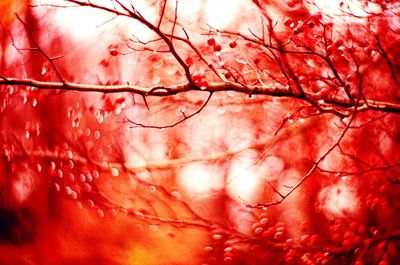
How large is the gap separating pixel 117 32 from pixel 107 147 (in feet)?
4.38

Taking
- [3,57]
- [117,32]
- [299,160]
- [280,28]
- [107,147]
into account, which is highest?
[3,57]

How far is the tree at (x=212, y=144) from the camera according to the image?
4.34 meters

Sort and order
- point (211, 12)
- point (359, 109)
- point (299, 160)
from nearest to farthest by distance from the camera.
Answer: point (359, 109)
point (211, 12)
point (299, 160)

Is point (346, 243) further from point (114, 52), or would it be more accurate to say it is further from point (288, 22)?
point (114, 52)

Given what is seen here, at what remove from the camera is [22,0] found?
4.95m

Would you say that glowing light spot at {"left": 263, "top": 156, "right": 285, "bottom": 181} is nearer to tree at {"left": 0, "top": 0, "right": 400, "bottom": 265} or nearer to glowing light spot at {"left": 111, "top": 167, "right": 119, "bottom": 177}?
tree at {"left": 0, "top": 0, "right": 400, "bottom": 265}

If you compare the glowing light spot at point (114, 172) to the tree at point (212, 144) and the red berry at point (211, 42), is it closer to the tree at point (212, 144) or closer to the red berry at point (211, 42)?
the tree at point (212, 144)

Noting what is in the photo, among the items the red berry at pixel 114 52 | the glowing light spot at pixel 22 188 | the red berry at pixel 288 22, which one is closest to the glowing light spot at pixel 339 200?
the red berry at pixel 288 22

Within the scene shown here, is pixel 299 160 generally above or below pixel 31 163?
below

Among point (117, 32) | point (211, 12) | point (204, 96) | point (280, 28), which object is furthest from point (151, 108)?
point (280, 28)

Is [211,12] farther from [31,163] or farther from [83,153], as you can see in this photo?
[31,163]

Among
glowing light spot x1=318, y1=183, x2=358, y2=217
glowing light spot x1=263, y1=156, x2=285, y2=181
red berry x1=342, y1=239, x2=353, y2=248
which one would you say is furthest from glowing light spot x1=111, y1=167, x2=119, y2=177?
red berry x1=342, y1=239, x2=353, y2=248

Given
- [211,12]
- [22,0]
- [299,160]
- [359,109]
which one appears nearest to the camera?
[359,109]

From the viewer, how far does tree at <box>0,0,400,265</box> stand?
4344 mm
